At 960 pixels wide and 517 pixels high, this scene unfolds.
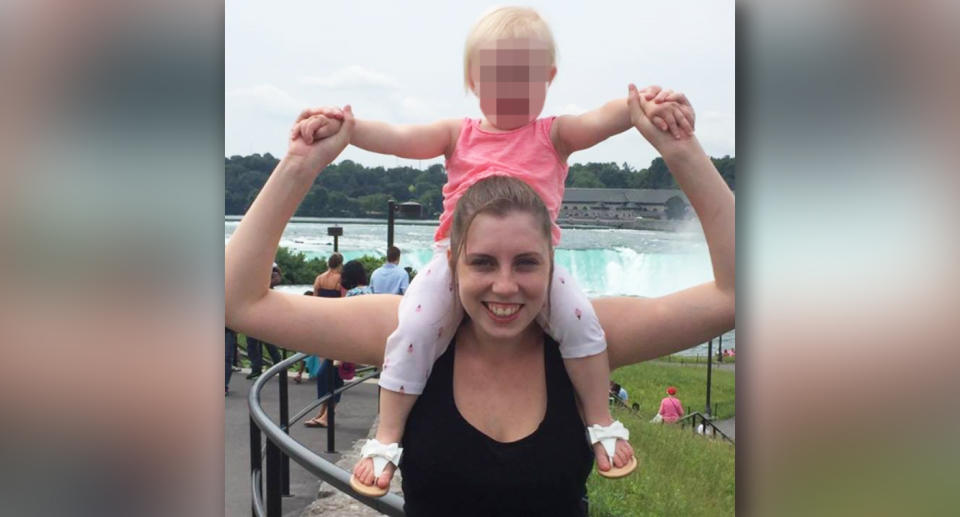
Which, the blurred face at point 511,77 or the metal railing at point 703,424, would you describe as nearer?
the blurred face at point 511,77

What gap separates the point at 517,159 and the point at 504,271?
6.9 inches

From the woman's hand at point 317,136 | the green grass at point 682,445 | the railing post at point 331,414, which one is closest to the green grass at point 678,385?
the green grass at point 682,445

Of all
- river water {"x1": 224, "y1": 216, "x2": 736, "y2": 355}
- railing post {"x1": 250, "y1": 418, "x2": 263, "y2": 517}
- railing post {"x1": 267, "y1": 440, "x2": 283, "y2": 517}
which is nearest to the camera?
river water {"x1": 224, "y1": 216, "x2": 736, "y2": 355}

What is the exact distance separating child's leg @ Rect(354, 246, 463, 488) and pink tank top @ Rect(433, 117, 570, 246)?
0.09 m

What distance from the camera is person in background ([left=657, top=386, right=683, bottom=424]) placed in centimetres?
145

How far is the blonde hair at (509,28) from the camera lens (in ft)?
3.28

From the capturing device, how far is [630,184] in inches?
48.8

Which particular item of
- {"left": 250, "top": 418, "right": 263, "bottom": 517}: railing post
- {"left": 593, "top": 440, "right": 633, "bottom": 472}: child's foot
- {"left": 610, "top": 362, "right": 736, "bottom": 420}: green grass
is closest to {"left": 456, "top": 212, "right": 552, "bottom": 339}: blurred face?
{"left": 593, "top": 440, "right": 633, "bottom": 472}: child's foot

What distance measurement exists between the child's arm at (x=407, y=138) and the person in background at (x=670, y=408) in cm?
66

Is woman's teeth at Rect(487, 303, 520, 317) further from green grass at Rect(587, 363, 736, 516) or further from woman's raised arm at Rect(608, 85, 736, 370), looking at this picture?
green grass at Rect(587, 363, 736, 516)

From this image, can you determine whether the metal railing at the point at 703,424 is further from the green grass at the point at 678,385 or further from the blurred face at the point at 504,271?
the blurred face at the point at 504,271

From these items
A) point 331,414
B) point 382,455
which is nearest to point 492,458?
point 382,455
